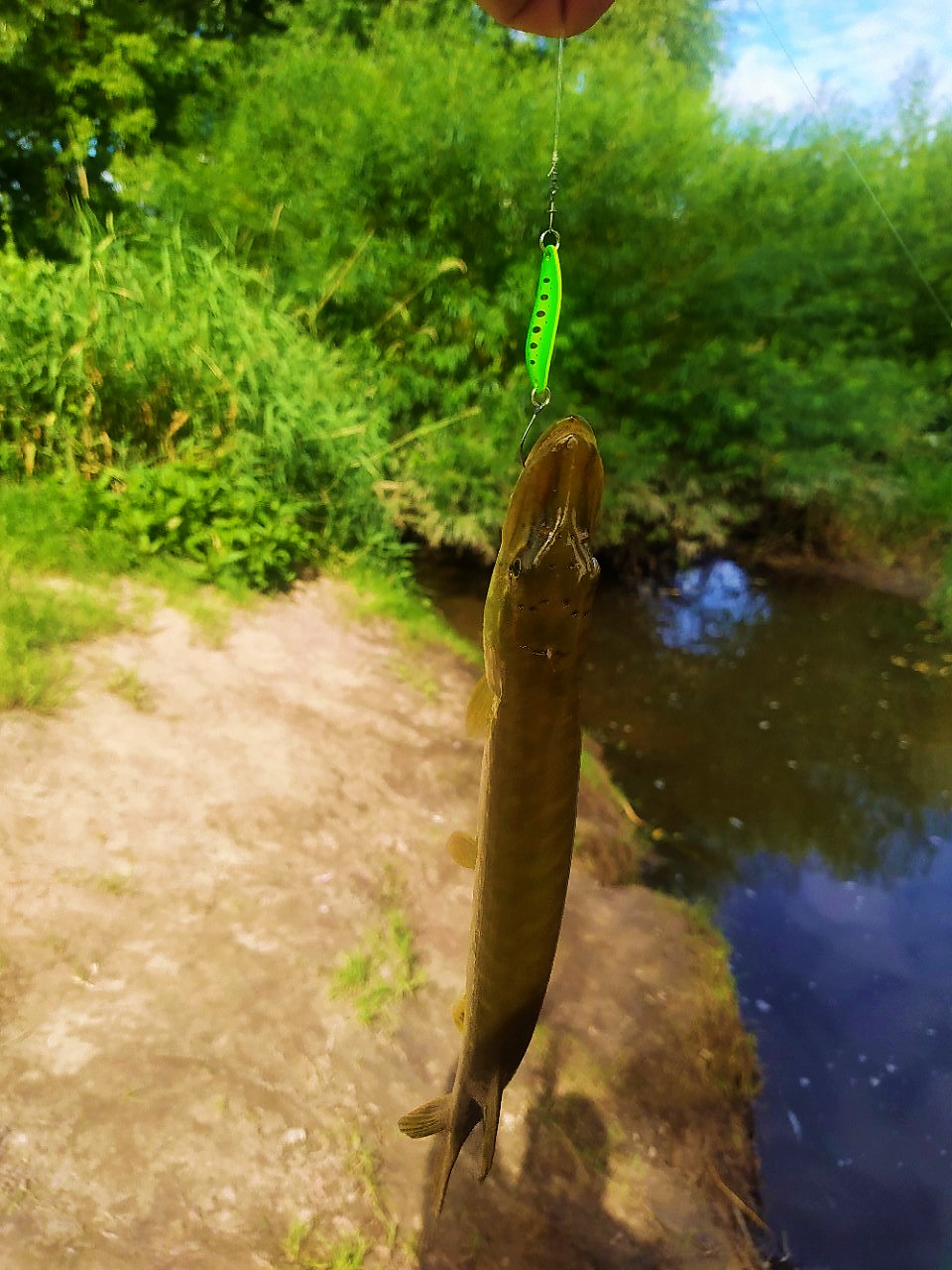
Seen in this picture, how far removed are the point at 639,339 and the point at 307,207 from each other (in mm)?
3383

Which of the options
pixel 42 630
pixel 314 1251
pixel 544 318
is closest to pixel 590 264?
pixel 42 630

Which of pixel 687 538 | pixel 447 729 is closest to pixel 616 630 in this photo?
pixel 687 538

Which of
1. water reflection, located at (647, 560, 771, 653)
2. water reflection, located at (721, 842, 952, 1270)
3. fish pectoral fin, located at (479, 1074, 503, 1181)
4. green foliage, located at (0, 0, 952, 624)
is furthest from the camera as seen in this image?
water reflection, located at (647, 560, 771, 653)

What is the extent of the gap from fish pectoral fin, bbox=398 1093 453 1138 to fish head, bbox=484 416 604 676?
101 cm

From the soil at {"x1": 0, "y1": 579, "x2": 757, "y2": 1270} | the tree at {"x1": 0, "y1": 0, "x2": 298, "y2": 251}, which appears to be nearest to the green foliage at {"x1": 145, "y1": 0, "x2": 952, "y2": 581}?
the tree at {"x1": 0, "y1": 0, "x2": 298, "y2": 251}

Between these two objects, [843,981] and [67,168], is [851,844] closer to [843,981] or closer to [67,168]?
[843,981]

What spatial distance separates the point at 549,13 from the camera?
1.27 meters

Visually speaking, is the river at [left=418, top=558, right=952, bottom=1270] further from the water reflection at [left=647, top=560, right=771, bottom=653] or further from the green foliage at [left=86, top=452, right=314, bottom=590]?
the green foliage at [left=86, top=452, right=314, bottom=590]

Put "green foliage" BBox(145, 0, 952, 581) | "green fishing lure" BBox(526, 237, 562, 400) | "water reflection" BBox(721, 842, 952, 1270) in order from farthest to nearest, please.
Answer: "green foliage" BBox(145, 0, 952, 581), "water reflection" BBox(721, 842, 952, 1270), "green fishing lure" BBox(526, 237, 562, 400)

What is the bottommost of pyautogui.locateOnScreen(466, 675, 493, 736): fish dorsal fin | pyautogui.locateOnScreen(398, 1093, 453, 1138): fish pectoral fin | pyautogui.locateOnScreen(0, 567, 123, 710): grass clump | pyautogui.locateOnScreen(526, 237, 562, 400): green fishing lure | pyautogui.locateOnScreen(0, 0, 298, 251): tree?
pyautogui.locateOnScreen(0, 567, 123, 710): grass clump

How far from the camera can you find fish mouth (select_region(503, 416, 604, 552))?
917mm

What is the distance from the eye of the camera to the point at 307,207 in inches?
280

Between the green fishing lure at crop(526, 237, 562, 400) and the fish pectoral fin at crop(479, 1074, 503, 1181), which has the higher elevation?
the green fishing lure at crop(526, 237, 562, 400)

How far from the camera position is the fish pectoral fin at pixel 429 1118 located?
1.46m
